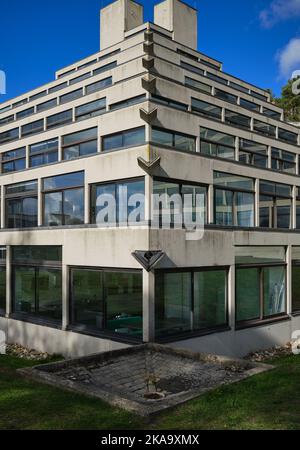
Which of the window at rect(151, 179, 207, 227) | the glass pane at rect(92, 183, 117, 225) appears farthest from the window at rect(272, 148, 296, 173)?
the glass pane at rect(92, 183, 117, 225)

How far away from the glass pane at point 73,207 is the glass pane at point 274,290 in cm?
866

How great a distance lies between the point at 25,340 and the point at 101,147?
9.25 meters

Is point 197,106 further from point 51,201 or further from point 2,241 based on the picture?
point 2,241

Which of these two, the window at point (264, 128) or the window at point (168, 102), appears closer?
the window at point (168, 102)

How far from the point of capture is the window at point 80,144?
18250 millimetres

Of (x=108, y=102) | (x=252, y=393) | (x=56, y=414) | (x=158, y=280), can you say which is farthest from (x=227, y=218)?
(x=56, y=414)

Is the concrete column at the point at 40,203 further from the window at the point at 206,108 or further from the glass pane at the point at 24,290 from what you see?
the window at the point at 206,108

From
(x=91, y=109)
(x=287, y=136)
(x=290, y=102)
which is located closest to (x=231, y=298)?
(x=91, y=109)

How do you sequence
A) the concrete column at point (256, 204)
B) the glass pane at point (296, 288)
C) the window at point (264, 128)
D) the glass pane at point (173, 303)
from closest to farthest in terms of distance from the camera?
the glass pane at point (173, 303), the concrete column at point (256, 204), the glass pane at point (296, 288), the window at point (264, 128)

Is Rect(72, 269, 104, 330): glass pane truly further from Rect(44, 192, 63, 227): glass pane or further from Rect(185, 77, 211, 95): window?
Rect(185, 77, 211, 95): window

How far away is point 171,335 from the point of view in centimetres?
1496

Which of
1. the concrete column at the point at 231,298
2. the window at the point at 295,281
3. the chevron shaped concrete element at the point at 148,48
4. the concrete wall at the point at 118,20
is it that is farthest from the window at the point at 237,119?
the concrete wall at the point at 118,20

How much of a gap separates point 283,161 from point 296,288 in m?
6.78

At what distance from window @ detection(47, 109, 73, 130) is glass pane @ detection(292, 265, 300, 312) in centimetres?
1365
